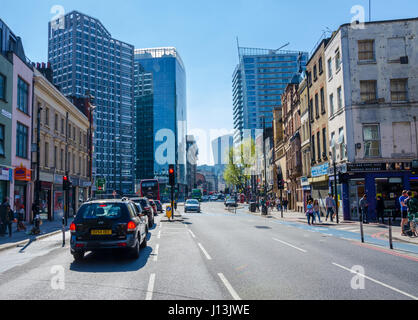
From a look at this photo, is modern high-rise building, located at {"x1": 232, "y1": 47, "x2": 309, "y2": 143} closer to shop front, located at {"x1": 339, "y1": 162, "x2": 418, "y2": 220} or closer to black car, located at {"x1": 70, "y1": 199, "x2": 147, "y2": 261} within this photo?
shop front, located at {"x1": 339, "y1": 162, "x2": 418, "y2": 220}

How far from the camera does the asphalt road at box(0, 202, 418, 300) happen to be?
21.4 feet

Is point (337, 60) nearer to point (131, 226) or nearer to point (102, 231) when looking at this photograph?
point (131, 226)

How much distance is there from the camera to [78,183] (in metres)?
41.1

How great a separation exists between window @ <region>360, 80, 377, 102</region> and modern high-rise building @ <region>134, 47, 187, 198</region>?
116 m

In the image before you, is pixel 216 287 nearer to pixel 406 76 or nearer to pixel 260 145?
pixel 406 76

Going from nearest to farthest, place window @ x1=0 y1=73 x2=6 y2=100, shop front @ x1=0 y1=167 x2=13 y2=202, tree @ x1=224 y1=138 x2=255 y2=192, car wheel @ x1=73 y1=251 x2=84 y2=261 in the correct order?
car wheel @ x1=73 y1=251 x2=84 y2=261, shop front @ x1=0 y1=167 x2=13 y2=202, window @ x1=0 y1=73 x2=6 y2=100, tree @ x1=224 y1=138 x2=255 y2=192

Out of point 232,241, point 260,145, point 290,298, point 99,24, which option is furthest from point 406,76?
point 99,24

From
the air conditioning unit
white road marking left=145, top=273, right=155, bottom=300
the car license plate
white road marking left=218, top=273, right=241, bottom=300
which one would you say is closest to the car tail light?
the car license plate

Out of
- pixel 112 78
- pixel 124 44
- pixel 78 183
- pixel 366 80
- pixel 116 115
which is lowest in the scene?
pixel 78 183

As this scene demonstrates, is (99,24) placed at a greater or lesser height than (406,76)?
greater

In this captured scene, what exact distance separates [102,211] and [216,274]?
4.04 m

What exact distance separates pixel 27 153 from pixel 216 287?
2456 cm

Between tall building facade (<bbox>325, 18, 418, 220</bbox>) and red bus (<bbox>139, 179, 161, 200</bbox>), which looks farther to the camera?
red bus (<bbox>139, 179, 161, 200</bbox>)

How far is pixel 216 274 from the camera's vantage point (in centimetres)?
820
